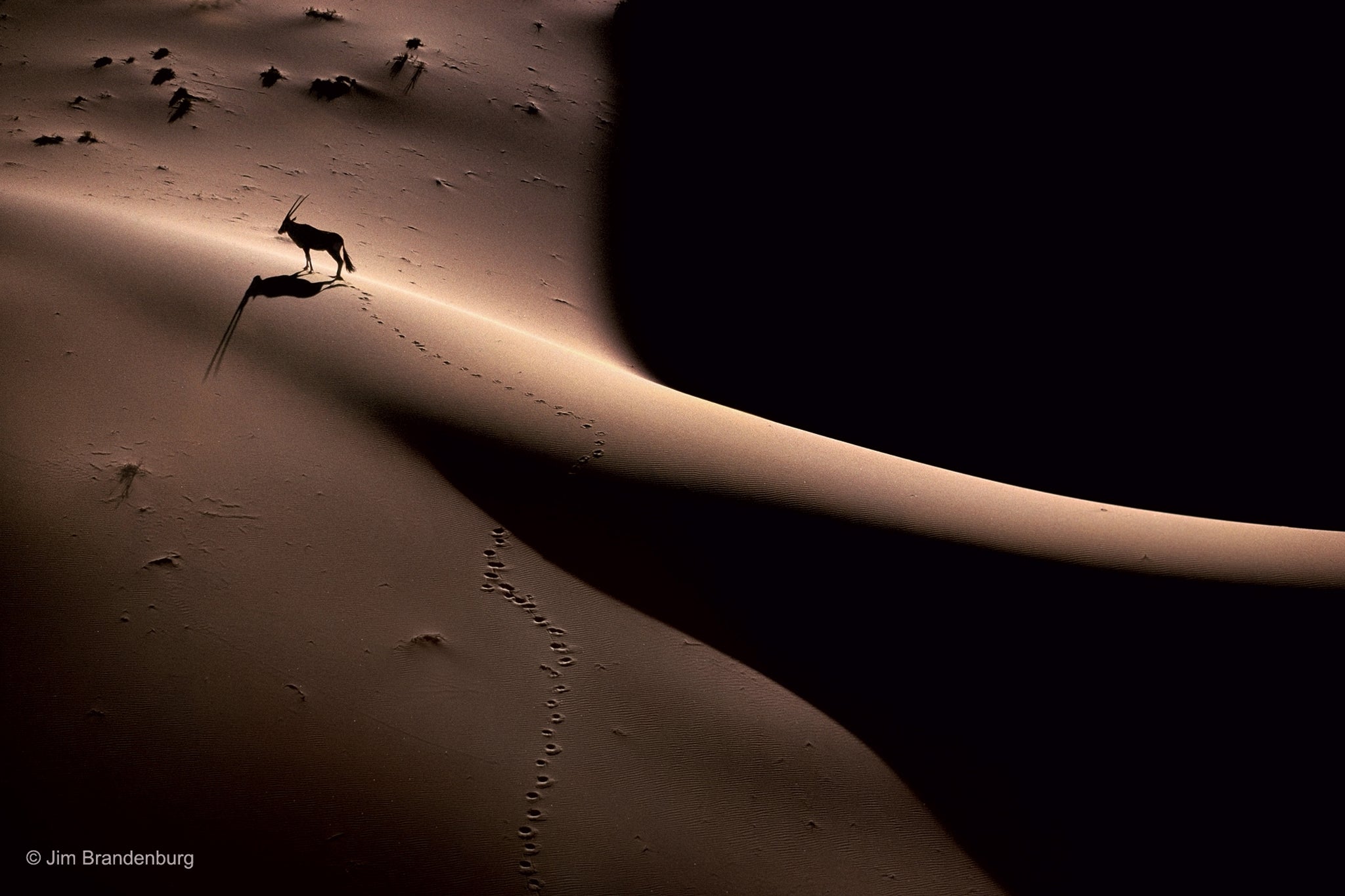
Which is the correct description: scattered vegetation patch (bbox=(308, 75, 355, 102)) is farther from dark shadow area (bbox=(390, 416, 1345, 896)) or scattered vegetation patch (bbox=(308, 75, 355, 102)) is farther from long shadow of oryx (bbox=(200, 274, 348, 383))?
dark shadow area (bbox=(390, 416, 1345, 896))

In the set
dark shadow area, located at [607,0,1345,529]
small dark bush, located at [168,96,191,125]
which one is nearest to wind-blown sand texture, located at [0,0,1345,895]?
small dark bush, located at [168,96,191,125]

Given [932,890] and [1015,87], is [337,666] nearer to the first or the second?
[932,890]

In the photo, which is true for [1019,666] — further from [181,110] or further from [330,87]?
[330,87]

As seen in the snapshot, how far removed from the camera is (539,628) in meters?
4.23

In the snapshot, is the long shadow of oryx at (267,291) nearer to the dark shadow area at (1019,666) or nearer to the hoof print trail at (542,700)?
the dark shadow area at (1019,666)

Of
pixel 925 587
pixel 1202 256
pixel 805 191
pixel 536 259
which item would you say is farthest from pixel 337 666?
pixel 1202 256

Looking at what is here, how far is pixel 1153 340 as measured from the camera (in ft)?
34.6

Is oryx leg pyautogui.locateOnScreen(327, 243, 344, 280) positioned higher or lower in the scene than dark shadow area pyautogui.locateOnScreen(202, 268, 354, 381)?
higher

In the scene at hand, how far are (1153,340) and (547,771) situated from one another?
10.4 meters

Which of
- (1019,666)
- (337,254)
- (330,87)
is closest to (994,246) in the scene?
(1019,666)

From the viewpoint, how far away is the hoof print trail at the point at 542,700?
3.45 metres

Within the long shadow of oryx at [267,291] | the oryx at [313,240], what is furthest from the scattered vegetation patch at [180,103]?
the long shadow of oryx at [267,291]

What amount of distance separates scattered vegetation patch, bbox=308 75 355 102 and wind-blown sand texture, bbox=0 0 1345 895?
3.91 meters

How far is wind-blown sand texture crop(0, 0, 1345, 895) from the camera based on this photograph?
3.41 meters
